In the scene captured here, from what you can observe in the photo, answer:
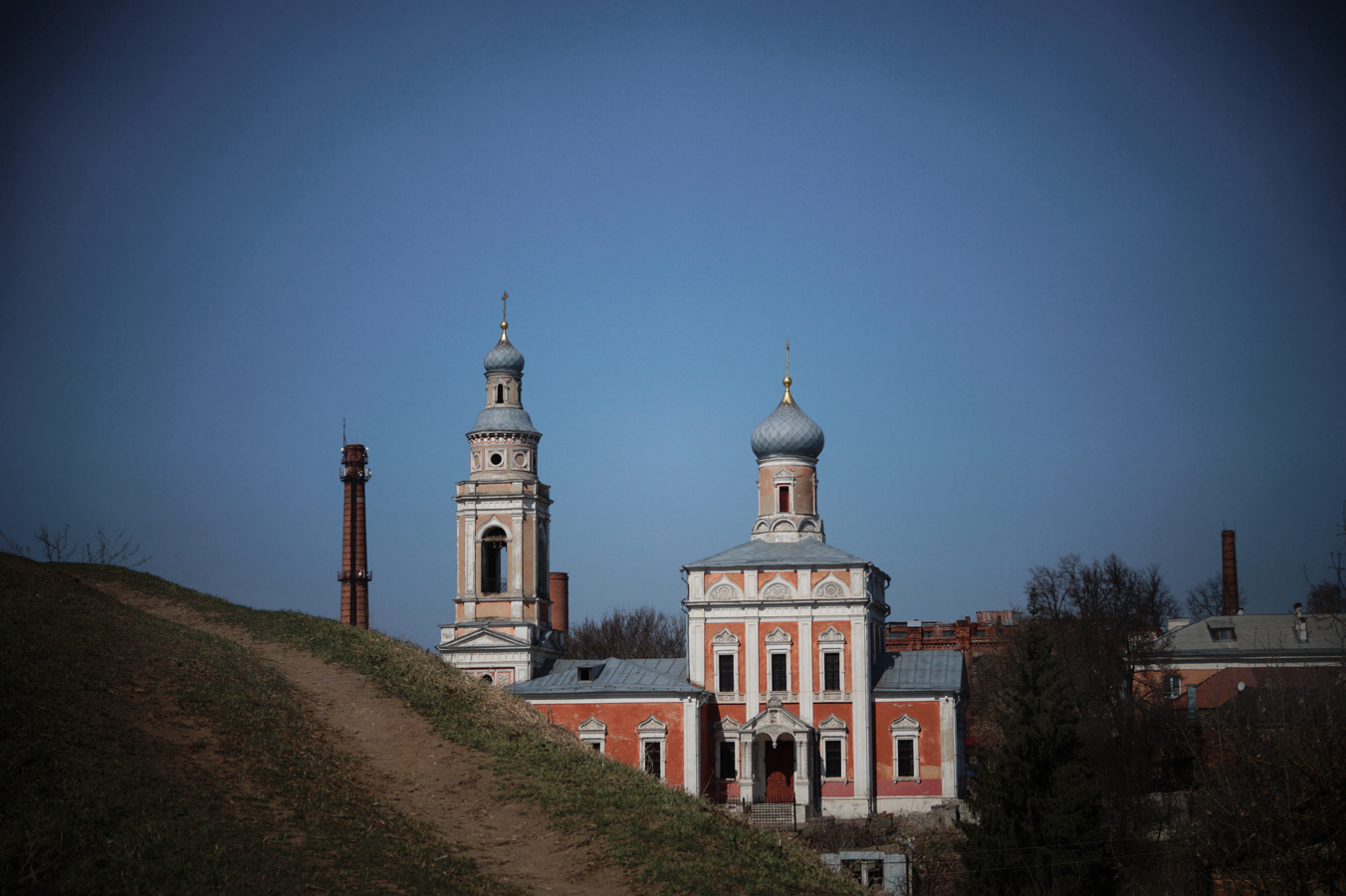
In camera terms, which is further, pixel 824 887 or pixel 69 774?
pixel 824 887

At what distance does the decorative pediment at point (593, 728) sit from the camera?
1588 inches

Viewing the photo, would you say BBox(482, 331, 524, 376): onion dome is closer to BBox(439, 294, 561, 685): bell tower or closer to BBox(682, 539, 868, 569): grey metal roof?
BBox(439, 294, 561, 685): bell tower

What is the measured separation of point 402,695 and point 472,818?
5.50m

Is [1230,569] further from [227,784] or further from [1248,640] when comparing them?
[227,784]

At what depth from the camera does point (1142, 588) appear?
180ft

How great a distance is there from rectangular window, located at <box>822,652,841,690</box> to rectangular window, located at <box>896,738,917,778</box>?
2558 millimetres

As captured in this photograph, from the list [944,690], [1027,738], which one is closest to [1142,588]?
[944,690]

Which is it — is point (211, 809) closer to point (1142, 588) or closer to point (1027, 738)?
point (1027, 738)

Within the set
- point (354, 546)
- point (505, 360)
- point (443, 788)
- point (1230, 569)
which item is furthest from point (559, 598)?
point (443, 788)

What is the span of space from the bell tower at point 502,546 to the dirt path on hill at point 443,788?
1756 centimetres

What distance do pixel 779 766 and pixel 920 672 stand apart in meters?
5.40

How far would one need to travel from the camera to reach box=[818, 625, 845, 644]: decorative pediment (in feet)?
133

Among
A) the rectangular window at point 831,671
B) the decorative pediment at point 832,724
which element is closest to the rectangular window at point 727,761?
the decorative pediment at point 832,724

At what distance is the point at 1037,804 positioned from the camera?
27516mm
